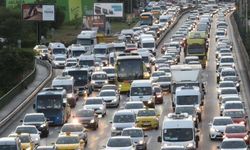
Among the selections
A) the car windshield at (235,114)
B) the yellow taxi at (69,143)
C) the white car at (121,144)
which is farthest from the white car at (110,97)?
the white car at (121,144)

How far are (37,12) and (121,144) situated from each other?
74.4 metres

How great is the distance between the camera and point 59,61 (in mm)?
100750

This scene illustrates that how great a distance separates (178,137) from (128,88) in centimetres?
2784

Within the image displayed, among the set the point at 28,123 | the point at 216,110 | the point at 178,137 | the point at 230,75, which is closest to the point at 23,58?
the point at 230,75

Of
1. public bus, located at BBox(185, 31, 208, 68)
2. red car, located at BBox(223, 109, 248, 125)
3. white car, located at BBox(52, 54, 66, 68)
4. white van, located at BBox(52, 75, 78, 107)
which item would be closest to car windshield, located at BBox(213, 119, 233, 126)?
red car, located at BBox(223, 109, 248, 125)

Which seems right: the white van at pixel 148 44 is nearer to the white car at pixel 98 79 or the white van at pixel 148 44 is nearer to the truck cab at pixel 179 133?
the white car at pixel 98 79

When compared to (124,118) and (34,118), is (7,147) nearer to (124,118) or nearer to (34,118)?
(124,118)

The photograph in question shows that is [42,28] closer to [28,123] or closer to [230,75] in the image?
[230,75]

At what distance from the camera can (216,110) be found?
215 ft

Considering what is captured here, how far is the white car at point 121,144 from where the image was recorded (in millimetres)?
45750

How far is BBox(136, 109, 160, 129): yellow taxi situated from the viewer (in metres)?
56.5

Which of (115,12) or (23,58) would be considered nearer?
(23,58)

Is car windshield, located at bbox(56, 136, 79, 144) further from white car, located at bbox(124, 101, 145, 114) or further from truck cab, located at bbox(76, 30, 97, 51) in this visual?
truck cab, located at bbox(76, 30, 97, 51)

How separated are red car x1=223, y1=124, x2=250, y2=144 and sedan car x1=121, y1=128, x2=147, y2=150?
4000 millimetres
